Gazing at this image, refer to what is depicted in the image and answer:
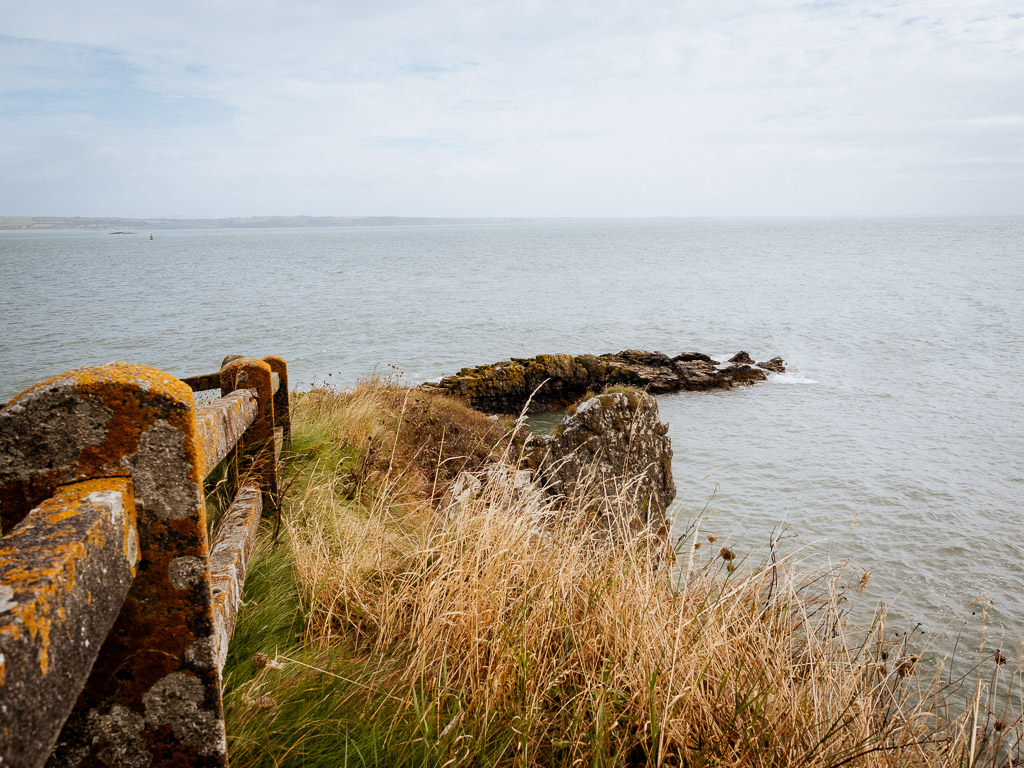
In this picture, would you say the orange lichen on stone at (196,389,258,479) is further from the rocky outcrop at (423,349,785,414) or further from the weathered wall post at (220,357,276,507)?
the rocky outcrop at (423,349,785,414)

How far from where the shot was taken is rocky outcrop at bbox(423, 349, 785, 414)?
21.2m

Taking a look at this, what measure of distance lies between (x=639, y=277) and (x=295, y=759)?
2685 inches

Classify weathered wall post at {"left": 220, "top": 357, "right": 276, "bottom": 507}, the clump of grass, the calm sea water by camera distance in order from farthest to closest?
the calm sea water → weathered wall post at {"left": 220, "top": 357, "right": 276, "bottom": 507} → the clump of grass

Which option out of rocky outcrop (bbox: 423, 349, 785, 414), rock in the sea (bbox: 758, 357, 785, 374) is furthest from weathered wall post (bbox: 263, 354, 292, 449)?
rock in the sea (bbox: 758, 357, 785, 374)

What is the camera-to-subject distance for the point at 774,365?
2631 centimetres

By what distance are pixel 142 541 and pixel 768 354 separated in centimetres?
3085

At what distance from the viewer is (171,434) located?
3.92 feet

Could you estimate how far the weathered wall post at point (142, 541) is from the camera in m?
1.10

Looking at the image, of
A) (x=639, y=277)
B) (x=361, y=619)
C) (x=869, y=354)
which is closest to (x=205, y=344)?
(x=361, y=619)

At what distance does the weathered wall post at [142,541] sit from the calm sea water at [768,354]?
4933mm

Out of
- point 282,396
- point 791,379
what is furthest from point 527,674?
point 791,379

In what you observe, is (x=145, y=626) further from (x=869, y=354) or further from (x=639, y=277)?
(x=639, y=277)

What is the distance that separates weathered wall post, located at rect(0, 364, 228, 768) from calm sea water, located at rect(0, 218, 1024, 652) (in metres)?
4.93

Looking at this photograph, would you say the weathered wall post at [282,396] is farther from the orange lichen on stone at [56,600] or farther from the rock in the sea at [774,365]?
the rock in the sea at [774,365]
